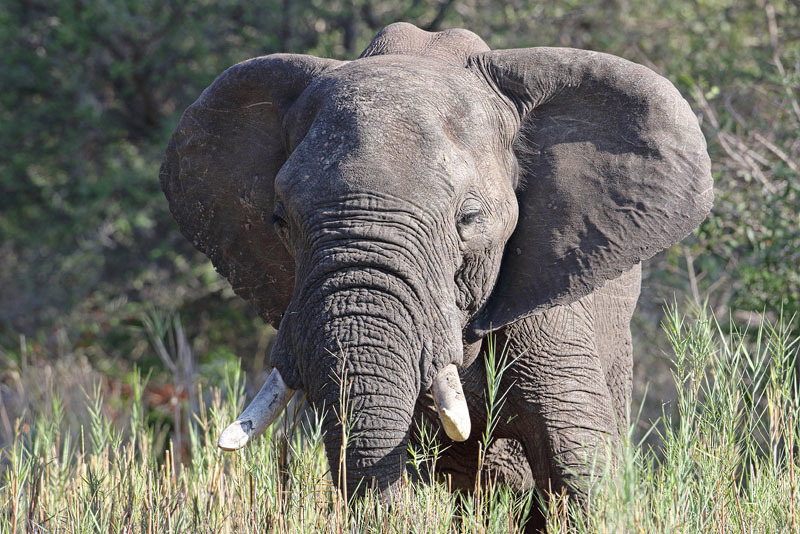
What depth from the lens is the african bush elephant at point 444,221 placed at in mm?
3352

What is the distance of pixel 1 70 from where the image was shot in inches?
414

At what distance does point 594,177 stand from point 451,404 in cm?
109

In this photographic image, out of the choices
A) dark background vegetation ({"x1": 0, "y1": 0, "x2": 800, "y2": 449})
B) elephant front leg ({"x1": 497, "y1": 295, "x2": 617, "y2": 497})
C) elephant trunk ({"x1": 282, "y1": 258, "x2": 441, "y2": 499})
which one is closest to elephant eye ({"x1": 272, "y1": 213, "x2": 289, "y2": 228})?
elephant trunk ({"x1": 282, "y1": 258, "x2": 441, "y2": 499})

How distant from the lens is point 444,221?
354cm

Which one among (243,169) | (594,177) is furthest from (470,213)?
(243,169)

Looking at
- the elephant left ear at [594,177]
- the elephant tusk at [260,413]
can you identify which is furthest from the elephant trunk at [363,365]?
the elephant left ear at [594,177]

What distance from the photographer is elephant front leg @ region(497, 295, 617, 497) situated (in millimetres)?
3846

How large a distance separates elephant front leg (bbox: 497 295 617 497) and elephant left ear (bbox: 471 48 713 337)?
138 millimetres

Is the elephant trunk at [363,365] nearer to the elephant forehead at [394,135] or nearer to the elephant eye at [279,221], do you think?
the elephant forehead at [394,135]

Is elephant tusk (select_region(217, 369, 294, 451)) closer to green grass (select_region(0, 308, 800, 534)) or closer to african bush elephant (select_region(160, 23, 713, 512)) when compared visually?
african bush elephant (select_region(160, 23, 713, 512))

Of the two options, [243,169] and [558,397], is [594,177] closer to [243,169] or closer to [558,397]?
[558,397]

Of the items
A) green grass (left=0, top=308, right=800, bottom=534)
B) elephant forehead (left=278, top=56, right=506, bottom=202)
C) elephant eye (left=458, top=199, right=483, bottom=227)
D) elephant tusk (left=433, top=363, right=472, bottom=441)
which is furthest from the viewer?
elephant eye (left=458, top=199, right=483, bottom=227)

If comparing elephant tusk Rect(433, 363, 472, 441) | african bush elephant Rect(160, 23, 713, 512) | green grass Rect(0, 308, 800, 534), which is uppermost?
african bush elephant Rect(160, 23, 713, 512)

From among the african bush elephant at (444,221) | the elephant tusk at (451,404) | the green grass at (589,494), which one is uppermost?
the african bush elephant at (444,221)
